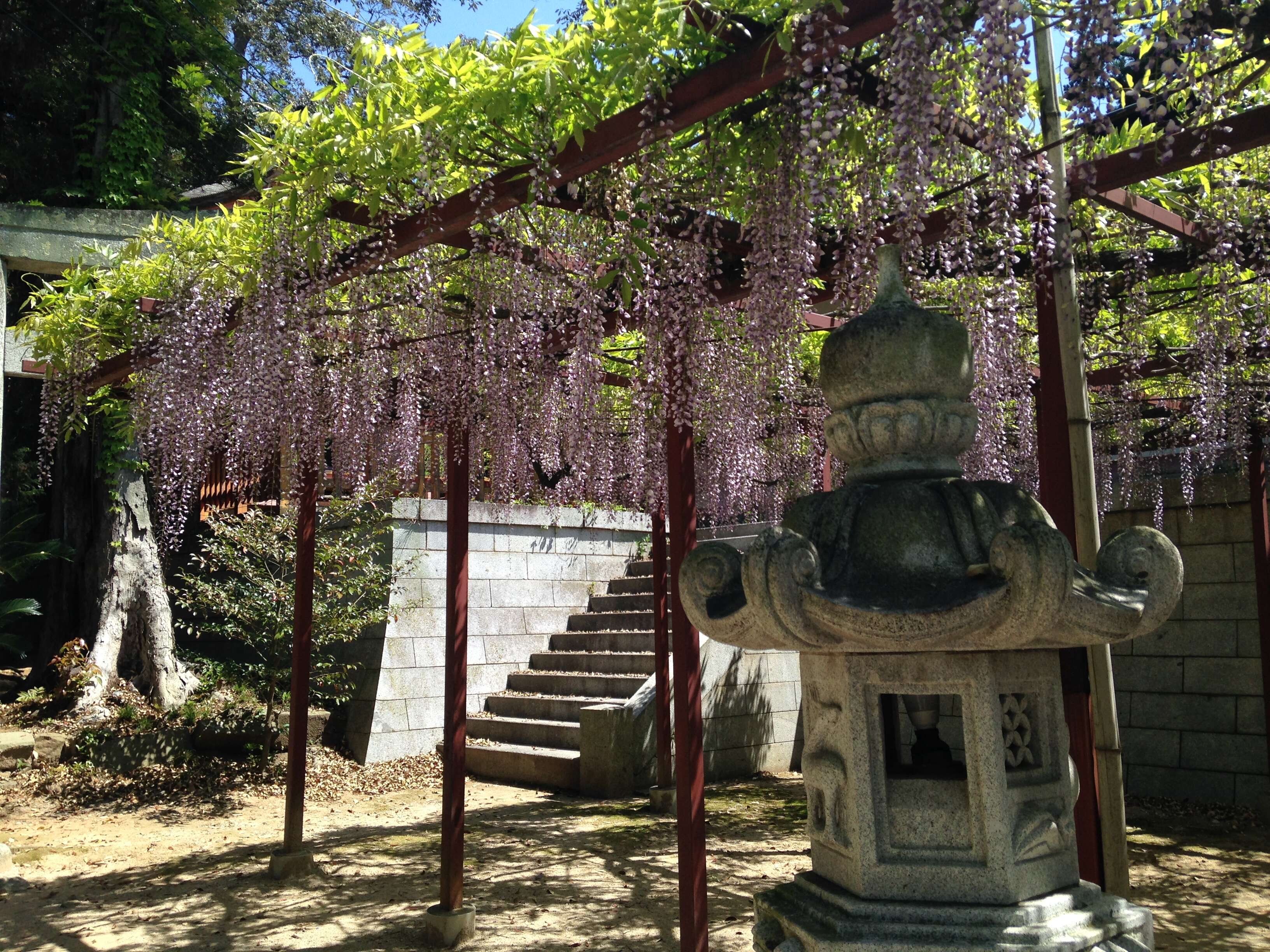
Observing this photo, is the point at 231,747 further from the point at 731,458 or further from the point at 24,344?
the point at 731,458

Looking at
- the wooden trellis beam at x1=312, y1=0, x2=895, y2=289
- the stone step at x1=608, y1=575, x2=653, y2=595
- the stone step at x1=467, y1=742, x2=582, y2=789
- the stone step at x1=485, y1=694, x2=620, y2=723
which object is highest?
the wooden trellis beam at x1=312, y1=0, x2=895, y2=289

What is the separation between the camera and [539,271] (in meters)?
4.12

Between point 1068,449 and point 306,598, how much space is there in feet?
13.4

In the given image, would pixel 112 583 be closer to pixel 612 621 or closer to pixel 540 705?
pixel 540 705

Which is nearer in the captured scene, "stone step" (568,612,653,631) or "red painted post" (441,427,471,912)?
"red painted post" (441,427,471,912)

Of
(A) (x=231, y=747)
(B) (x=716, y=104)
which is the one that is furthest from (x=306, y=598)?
(B) (x=716, y=104)

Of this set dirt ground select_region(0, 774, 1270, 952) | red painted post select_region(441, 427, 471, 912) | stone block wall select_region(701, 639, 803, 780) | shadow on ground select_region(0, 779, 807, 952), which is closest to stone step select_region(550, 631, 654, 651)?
stone block wall select_region(701, 639, 803, 780)

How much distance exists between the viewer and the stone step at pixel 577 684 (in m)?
8.11

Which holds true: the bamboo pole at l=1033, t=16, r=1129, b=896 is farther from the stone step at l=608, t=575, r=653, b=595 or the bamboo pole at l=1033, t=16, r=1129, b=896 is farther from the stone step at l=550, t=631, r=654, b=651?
the stone step at l=608, t=575, r=653, b=595

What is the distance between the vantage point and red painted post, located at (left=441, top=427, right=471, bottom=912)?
14.1 ft

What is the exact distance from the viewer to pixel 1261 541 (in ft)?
Result: 20.6

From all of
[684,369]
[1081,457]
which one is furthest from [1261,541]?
[684,369]

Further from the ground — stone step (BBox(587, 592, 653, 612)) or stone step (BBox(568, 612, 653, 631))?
stone step (BBox(587, 592, 653, 612))

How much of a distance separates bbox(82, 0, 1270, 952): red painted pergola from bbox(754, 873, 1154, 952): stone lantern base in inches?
30.3
